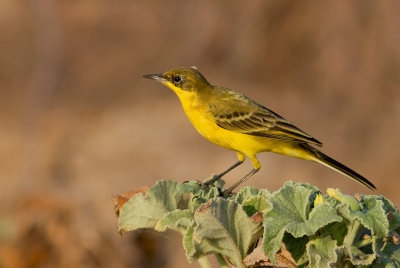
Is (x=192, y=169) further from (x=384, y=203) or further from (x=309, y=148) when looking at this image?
(x=384, y=203)

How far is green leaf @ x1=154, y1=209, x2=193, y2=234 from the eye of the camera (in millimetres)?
2926

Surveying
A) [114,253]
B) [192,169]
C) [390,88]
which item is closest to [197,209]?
[114,253]

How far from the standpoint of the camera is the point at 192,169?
12.8 m

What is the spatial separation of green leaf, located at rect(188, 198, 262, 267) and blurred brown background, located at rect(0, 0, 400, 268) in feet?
23.1

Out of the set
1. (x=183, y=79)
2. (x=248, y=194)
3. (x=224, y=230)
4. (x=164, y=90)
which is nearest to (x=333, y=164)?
(x=183, y=79)

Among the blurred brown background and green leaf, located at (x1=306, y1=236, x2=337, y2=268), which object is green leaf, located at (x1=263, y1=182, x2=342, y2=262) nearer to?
green leaf, located at (x1=306, y1=236, x2=337, y2=268)

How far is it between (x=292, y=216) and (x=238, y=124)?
9.68ft

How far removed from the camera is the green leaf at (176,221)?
9.60 feet

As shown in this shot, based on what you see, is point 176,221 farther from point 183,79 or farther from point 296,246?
point 183,79

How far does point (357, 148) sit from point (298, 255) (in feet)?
36.2

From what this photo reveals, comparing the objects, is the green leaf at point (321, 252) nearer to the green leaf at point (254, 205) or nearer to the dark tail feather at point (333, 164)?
the green leaf at point (254, 205)

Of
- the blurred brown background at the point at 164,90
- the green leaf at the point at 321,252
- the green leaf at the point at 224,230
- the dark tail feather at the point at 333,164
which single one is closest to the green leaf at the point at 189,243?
the green leaf at the point at 224,230

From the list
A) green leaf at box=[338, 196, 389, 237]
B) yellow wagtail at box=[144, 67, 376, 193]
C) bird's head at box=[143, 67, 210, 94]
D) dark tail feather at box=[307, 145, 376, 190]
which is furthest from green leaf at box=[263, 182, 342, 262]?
bird's head at box=[143, 67, 210, 94]

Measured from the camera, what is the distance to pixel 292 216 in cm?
284
